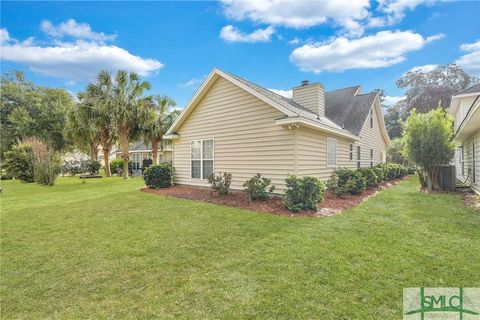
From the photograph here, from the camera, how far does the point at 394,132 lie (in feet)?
129

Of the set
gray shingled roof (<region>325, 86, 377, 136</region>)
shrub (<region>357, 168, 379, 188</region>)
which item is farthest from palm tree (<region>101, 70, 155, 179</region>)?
shrub (<region>357, 168, 379, 188</region>)

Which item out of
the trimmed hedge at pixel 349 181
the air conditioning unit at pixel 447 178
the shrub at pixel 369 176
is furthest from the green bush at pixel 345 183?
the air conditioning unit at pixel 447 178

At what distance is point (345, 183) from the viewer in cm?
943

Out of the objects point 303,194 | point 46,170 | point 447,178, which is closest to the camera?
point 303,194

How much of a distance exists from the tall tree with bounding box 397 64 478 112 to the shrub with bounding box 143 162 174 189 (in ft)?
109

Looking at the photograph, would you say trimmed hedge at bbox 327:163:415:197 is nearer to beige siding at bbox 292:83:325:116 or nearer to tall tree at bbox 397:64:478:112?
beige siding at bbox 292:83:325:116

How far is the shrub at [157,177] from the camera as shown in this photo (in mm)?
11352

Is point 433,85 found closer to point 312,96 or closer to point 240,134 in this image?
point 312,96

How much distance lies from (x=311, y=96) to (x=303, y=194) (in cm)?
759

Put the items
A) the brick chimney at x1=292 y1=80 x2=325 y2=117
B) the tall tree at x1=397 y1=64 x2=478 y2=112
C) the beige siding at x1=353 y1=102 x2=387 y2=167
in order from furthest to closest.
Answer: the tall tree at x1=397 y1=64 x2=478 y2=112 < the beige siding at x1=353 y1=102 x2=387 y2=167 < the brick chimney at x1=292 y1=80 x2=325 y2=117

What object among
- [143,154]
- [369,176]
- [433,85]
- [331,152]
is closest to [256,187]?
[331,152]

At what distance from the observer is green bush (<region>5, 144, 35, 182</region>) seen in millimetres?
15398

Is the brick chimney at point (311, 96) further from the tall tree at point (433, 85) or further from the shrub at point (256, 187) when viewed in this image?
the tall tree at point (433, 85)

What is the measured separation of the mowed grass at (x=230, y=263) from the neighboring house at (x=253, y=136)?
283 cm
